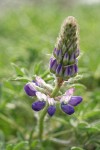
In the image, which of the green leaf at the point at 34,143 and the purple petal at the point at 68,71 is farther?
the green leaf at the point at 34,143

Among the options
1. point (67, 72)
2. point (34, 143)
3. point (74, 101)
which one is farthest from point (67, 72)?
point (34, 143)

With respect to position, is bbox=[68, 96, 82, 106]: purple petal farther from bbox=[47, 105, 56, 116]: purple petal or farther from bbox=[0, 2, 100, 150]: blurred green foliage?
bbox=[0, 2, 100, 150]: blurred green foliage

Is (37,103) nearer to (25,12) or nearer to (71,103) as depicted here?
(71,103)

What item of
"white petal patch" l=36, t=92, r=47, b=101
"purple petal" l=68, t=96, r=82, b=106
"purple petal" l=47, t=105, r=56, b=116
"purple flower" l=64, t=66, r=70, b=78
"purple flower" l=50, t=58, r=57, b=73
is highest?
"purple flower" l=50, t=58, r=57, b=73

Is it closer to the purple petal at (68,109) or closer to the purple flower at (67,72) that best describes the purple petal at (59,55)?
A: the purple flower at (67,72)

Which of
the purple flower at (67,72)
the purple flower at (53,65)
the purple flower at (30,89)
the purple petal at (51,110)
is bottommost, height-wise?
the purple petal at (51,110)

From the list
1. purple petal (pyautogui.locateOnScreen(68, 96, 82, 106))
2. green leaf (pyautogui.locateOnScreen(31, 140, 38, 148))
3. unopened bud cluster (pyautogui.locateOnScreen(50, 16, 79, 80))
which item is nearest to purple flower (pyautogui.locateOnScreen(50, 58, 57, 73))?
unopened bud cluster (pyautogui.locateOnScreen(50, 16, 79, 80))

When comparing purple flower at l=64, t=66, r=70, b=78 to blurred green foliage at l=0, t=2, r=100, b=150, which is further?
blurred green foliage at l=0, t=2, r=100, b=150

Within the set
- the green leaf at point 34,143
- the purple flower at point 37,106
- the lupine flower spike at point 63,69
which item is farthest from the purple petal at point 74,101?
the green leaf at point 34,143

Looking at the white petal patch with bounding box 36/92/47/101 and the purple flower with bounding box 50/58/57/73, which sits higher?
the purple flower with bounding box 50/58/57/73
